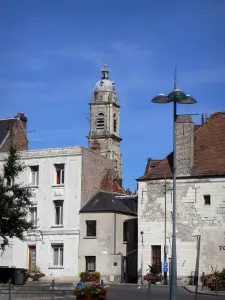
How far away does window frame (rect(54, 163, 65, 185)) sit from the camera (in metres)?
55.9

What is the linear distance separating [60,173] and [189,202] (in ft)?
37.7

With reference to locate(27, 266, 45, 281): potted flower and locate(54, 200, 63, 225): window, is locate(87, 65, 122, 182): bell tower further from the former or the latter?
locate(27, 266, 45, 281): potted flower

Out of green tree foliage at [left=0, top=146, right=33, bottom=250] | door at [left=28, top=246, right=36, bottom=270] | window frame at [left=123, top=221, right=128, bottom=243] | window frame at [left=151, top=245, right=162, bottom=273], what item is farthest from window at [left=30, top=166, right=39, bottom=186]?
green tree foliage at [left=0, top=146, right=33, bottom=250]

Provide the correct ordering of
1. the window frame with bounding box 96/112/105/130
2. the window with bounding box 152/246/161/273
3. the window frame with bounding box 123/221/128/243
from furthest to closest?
1. the window frame with bounding box 96/112/105/130
2. the window frame with bounding box 123/221/128/243
3. the window with bounding box 152/246/161/273

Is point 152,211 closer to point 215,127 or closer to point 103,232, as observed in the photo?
point 103,232

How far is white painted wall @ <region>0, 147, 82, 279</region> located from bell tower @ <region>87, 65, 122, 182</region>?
83.0m

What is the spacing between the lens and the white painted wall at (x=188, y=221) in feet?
163

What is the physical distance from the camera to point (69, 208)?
5497 cm

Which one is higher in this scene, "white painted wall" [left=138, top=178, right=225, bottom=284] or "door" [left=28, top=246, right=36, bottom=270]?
"white painted wall" [left=138, top=178, right=225, bottom=284]

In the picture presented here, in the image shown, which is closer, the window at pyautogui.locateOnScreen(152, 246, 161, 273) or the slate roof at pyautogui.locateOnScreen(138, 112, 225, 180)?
the slate roof at pyautogui.locateOnScreen(138, 112, 225, 180)

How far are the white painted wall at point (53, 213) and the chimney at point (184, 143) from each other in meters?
8.33

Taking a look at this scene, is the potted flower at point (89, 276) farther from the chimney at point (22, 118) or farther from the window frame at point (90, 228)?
the chimney at point (22, 118)

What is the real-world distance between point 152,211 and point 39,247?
399 inches

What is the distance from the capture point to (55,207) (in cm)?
5572
